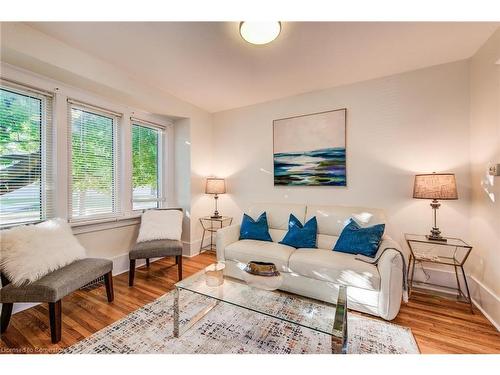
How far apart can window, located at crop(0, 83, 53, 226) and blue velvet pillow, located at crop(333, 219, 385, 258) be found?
316 centimetres

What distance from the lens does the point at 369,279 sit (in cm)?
181

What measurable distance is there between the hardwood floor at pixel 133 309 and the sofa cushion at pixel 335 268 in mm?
427

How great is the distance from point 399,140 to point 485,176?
0.82m

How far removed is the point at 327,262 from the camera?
6.58 ft

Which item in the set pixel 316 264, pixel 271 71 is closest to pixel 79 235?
pixel 316 264

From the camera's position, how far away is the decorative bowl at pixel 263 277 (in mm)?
1645

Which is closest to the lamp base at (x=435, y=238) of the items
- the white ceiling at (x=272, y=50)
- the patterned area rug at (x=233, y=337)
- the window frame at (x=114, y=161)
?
the patterned area rug at (x=233, y=337)

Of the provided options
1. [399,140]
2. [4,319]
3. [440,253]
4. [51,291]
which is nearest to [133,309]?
[51,291]

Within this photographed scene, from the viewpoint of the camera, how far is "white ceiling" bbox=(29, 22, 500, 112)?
174 cm

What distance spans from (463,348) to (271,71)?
2922mm

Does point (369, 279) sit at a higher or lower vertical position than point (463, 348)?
higher
